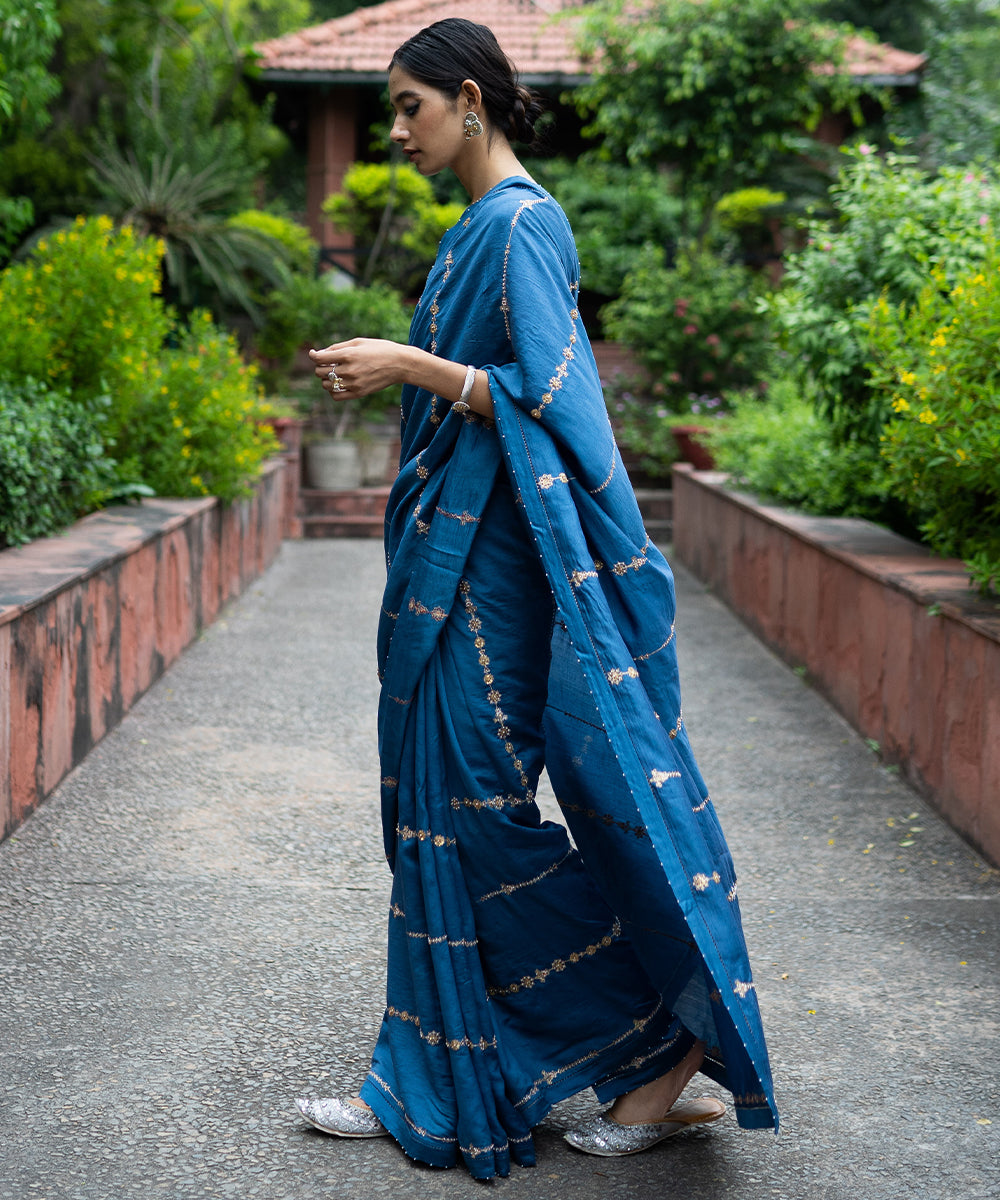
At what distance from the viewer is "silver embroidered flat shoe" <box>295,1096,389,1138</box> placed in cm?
253

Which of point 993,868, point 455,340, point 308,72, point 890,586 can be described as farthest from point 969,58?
point 455,340

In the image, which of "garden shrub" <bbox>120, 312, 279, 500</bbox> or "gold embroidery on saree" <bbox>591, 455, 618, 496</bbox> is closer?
"gold embroidery on saree" <bbox>591, 455, 618, 496</bbox>

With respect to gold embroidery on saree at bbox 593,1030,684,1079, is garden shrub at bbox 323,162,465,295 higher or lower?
higher

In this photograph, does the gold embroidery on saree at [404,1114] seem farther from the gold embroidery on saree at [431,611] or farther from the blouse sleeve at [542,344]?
the blouse sleeve at [542,344]

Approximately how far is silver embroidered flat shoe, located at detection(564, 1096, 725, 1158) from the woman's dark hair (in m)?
1.80

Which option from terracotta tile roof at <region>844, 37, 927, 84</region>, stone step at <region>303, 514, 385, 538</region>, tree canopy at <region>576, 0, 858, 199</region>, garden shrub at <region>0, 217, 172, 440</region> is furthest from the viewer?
terracotta tile roof at <region>844, 37, 927, 84</region>

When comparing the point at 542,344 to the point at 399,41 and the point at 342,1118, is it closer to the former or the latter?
the point at 342,1118

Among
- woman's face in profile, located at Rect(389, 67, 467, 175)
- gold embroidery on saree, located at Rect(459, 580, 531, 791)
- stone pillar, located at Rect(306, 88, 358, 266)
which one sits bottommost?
gold embroidery on saree, located at Rect(459, 580, 531, 791)

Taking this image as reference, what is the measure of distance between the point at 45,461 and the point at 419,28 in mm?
11249

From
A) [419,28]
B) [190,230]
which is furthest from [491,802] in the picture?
[419,28]

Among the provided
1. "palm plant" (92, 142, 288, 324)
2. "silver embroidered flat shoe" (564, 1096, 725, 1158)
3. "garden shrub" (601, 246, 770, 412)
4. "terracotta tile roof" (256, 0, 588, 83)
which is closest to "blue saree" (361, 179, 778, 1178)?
"silver embroidered flat shoe" (564, 1096, 725, 1158)

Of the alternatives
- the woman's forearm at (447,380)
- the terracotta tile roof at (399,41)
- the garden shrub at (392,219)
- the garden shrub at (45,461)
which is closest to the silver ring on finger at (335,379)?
the woman's forearm at (447,380)

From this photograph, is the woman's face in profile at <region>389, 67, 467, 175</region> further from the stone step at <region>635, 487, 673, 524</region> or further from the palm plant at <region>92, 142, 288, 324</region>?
the palm plant at <region>92, 142, 288, 324</region>

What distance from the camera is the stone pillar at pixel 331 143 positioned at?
16.9m
